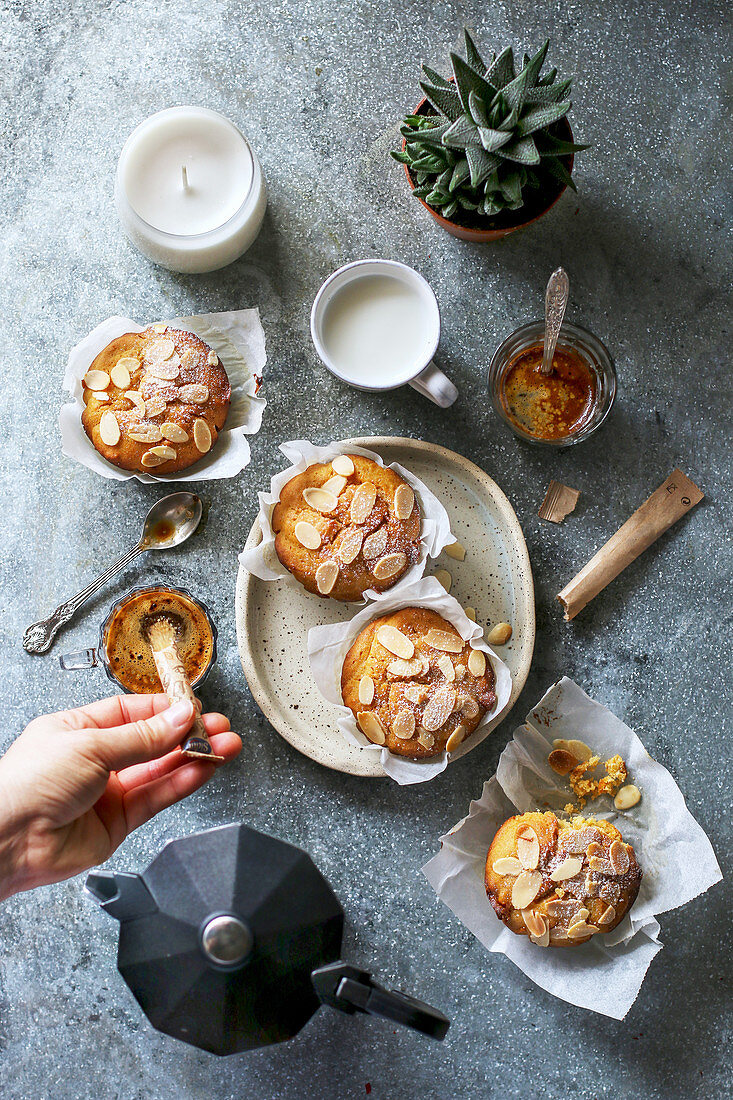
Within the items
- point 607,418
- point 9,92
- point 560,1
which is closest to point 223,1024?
point 607,418

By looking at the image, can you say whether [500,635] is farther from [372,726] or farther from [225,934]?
Result: [225,934]

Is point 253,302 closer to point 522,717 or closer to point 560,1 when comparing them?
point 560,1

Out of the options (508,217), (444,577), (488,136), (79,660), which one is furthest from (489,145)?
(79,660)

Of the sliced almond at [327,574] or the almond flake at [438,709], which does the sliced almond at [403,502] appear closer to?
the sliced almond at [327,574]

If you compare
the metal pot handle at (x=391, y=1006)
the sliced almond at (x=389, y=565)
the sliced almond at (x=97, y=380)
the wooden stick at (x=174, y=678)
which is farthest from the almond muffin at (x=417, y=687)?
the sliced almond at (x=97, y=380)

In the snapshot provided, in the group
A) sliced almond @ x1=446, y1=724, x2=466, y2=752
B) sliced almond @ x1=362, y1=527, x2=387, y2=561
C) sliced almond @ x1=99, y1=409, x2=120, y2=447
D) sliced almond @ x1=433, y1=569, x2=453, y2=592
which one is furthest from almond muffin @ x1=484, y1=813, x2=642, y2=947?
sliced almond @ x1=99, y1=409, x2=120, y2=447

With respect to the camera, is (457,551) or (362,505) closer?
(362,505)
